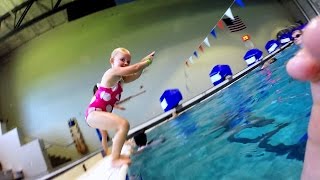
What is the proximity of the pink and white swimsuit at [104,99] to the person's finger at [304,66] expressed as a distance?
8.33 ft

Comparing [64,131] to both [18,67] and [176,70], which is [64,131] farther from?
[176,70]

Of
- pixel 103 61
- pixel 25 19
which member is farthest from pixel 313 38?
pixel 25 19

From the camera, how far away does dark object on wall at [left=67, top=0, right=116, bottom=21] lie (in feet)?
35.2

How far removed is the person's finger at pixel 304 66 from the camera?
56 centimetres

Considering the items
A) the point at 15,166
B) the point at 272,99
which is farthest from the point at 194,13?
the point at 272,99

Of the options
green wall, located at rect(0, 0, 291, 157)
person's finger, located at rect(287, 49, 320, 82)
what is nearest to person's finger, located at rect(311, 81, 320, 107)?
person's finger, located at rect(287, 49, 320, 82)

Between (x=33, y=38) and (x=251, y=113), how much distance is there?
10.2 meters

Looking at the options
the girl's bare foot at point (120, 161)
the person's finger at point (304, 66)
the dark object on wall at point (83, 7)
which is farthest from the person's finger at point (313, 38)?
the dark object on wall at point (83, 7)

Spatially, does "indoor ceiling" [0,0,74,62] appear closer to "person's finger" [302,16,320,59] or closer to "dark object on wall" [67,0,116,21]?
"dark object on wall" [67,0,116,21]

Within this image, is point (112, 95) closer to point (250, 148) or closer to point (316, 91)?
point (250, 148)

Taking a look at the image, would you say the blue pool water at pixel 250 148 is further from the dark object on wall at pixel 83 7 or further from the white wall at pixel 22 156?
the dark object on wall at pixel 83 7

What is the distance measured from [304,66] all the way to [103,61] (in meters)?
10.5

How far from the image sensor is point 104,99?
2996 millimetres

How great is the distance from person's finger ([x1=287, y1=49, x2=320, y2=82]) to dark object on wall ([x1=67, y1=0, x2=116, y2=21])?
35.9 ft
